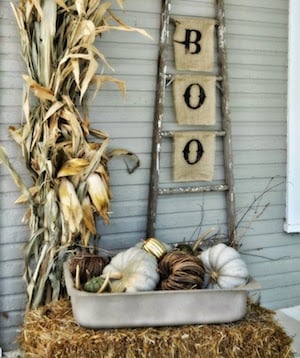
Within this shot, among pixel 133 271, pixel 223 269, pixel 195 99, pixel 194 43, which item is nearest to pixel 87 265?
pixel 133 271

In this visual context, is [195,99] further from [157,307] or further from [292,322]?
[292,322]

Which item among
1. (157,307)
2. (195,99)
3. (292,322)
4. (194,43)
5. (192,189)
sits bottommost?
(292,322)

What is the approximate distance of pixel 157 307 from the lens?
2137 millimetres

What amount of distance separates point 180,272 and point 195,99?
1.05 m

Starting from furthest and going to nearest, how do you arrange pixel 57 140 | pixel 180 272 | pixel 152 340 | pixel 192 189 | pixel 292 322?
pixel 292 322, pixel 192 189, pixel 57 140, pixel 180 272, pixel 152 340

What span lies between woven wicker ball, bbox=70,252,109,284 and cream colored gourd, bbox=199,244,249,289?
1.49ft

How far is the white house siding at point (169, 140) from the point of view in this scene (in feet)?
8.65

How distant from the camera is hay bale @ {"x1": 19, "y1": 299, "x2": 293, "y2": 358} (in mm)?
2068

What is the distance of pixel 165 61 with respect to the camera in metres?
2.82

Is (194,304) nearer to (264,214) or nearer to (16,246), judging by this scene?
(16,246)

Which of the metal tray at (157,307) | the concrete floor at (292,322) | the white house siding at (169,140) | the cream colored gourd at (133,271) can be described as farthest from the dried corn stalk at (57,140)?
the concrete floor at (292,322)

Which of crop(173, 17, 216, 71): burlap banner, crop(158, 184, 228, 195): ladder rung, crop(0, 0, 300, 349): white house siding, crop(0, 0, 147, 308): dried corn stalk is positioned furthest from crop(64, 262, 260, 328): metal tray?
crop(173, 17, 216, 71): burlap banner

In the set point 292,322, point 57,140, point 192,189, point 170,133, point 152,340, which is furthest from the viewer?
point 292,322

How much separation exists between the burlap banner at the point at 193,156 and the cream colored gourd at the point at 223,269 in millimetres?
635
